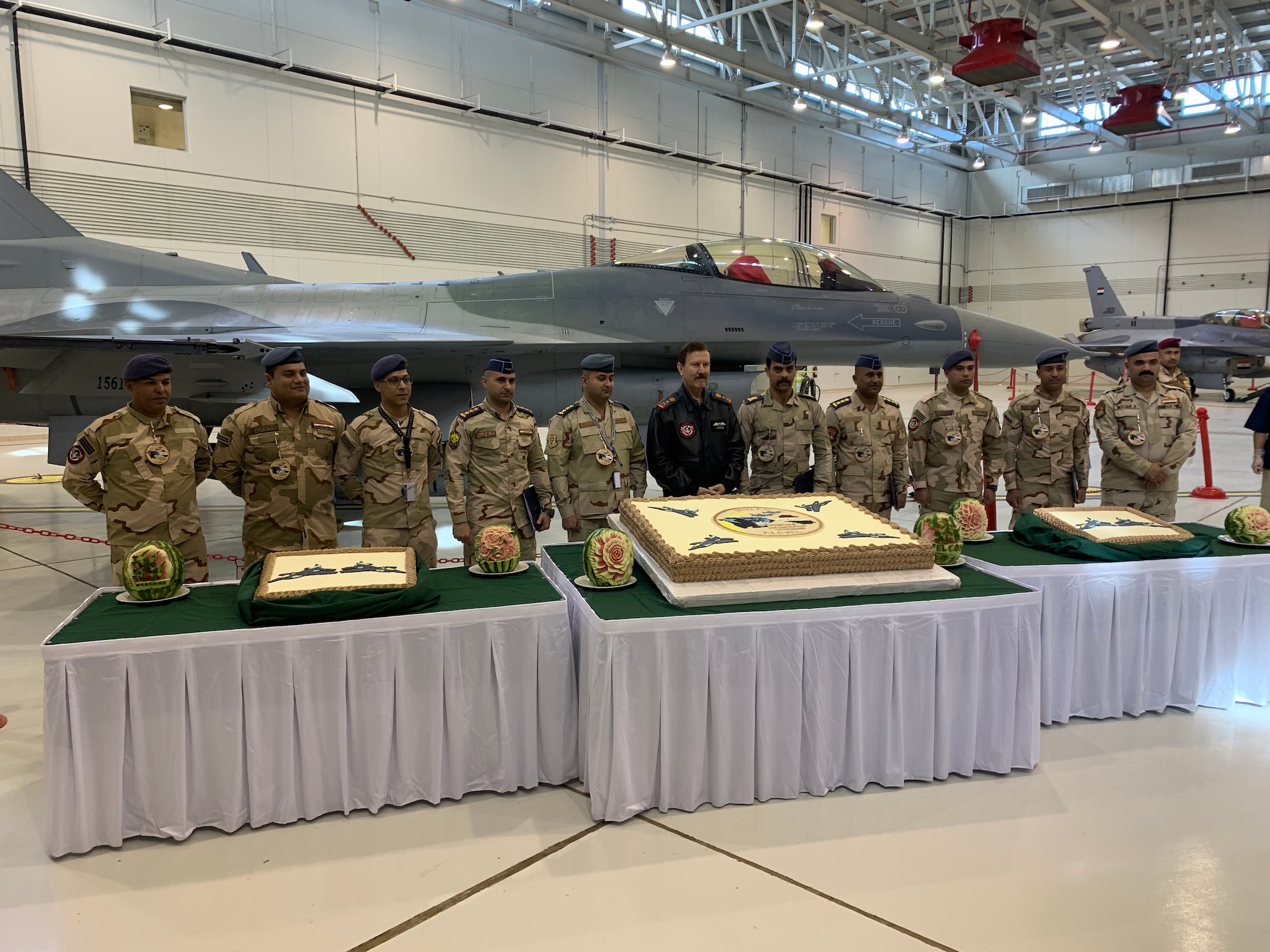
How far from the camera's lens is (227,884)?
2.67 meters

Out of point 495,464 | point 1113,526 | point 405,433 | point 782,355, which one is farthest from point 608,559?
point 1113,526

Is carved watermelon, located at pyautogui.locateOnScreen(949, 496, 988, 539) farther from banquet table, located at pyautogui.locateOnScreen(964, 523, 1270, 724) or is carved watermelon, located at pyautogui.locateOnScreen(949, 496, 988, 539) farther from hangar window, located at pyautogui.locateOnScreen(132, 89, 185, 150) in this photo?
hangar window, located at pyautogui.locateOnScreen(132, 89, 185, 150)

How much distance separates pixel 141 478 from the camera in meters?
4.16

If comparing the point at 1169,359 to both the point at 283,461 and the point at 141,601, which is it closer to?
the point at 283,461

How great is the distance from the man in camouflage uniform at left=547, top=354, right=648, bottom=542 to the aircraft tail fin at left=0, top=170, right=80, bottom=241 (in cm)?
719

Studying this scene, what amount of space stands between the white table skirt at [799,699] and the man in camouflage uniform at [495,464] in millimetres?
1627

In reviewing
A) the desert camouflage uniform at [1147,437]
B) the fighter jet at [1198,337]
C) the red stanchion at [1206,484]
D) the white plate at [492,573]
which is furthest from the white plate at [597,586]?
the fighter jet at [1198,337]

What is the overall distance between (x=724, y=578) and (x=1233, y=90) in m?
32.9

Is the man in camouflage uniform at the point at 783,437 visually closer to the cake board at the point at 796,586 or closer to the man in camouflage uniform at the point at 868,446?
the man in camouflage uniform at the point at 868,446

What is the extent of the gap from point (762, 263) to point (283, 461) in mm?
5292

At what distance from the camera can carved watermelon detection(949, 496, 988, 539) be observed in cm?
397

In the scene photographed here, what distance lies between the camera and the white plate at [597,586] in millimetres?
3324

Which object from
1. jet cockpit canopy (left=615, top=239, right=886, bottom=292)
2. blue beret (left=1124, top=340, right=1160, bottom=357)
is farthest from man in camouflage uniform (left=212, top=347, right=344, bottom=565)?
blue beret (left=1124, top=340, right=1160, bottom=357)

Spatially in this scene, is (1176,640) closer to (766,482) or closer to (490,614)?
(766,482)
